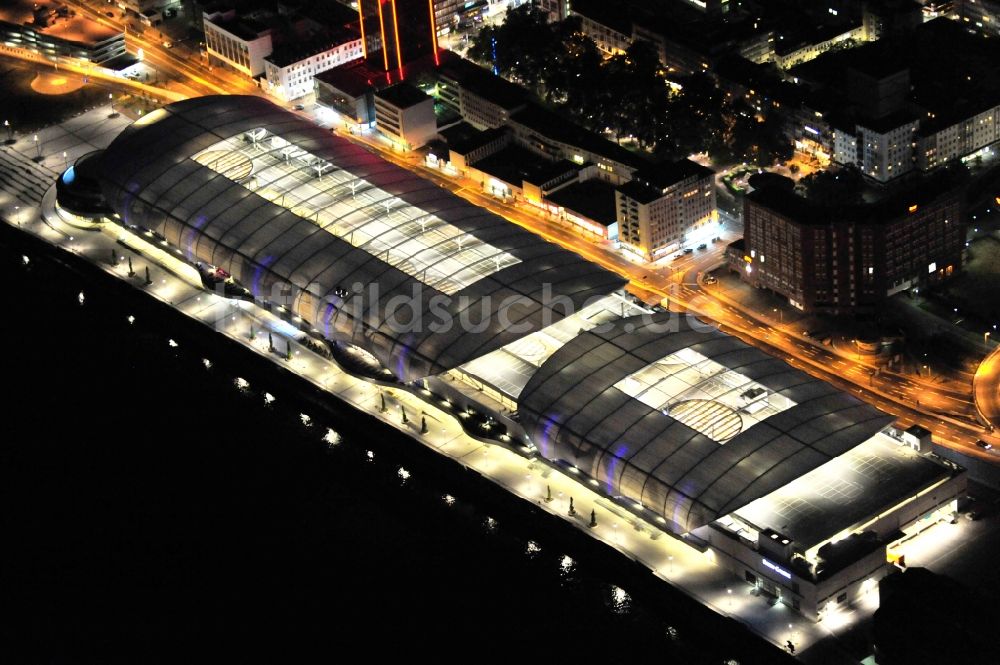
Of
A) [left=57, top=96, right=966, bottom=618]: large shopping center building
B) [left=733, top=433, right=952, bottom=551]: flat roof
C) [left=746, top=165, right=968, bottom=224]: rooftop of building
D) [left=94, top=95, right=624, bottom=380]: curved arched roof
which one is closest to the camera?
[left=733, top=433, right=952, bottom=551]: flat roof

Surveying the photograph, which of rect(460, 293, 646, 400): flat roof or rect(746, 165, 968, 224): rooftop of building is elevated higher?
rect(746, 165, 968, 224): rooftop of building

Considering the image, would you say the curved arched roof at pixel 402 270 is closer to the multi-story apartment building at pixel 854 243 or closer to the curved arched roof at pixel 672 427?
the curved arched roof at pixel 672 427

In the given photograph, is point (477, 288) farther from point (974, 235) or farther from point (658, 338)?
point (974, 235)

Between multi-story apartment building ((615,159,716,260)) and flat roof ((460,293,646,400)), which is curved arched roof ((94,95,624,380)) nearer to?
flat roof ((460,293,646,400))

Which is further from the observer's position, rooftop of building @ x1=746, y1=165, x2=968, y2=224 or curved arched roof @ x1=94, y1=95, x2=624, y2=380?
rooftop of building @ x1=746, y1=165, x2=968, y2=224

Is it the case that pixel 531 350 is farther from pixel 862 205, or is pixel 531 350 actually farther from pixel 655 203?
pixel 862 205

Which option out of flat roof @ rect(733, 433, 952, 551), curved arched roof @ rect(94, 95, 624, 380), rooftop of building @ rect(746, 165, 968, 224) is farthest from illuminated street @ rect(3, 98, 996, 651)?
rooftop of building @ rect(746, 165, 968, 224)
